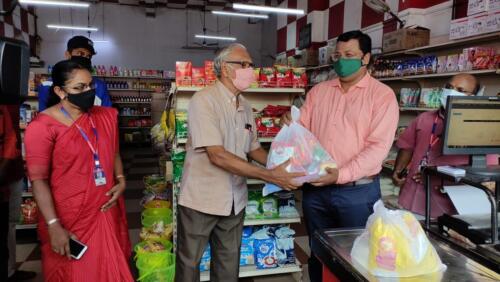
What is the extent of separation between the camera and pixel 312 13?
24.2ft

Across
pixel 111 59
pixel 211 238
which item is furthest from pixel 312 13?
pixel 111 59

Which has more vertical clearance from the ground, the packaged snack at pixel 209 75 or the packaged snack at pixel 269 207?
the packaged snack at pixel 209 75

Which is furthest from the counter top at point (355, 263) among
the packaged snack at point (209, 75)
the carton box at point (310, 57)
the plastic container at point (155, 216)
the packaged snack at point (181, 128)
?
the carton box at point (310, 57)

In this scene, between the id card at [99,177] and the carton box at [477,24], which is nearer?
the id card at [99,177]

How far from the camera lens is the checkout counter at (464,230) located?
1.20 meters

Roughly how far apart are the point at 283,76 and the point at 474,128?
1760 millimetres

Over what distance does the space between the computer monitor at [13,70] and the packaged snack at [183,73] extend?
1448 mm

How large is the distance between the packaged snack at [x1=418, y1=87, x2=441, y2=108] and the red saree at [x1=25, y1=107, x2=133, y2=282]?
325 cm

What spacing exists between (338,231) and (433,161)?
1.09 m

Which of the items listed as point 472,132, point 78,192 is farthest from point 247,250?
point 472,132

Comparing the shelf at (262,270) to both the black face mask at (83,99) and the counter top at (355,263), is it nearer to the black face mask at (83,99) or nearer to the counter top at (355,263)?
the counter top at (355,263)

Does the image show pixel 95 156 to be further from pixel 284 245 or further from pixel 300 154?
pixel 284 245

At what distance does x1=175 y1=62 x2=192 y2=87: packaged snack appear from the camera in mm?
2832

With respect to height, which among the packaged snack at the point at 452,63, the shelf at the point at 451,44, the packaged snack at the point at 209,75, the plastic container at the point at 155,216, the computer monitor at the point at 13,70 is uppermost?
the shelf at the point at 451,44
